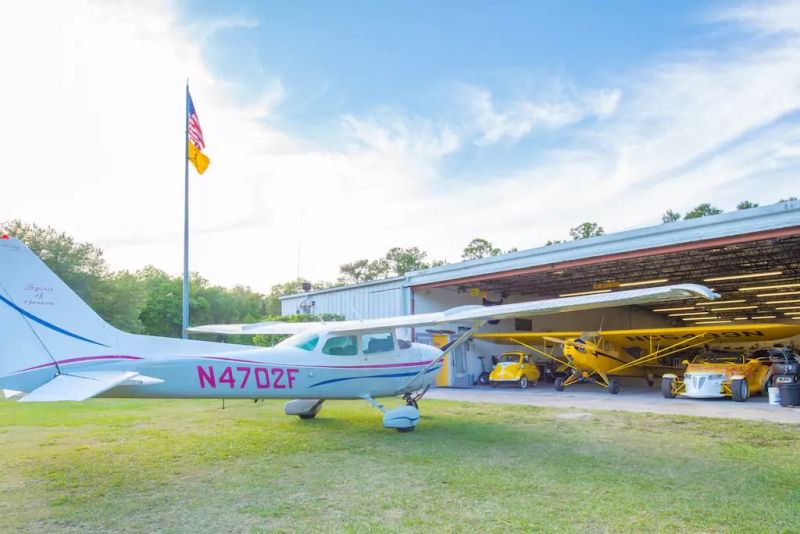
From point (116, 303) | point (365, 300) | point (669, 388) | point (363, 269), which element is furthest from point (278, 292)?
point (669, 388)

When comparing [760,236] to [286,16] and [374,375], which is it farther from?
[286,16]

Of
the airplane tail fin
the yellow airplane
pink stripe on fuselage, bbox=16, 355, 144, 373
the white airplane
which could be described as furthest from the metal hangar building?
the airplane tail fin

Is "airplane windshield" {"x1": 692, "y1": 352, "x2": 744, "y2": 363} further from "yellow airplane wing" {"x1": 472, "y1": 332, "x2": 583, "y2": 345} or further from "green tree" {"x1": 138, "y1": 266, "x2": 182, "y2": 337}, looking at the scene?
"green tree" {"x1": 138, "y1": 266, "x2": 182, "y2": 337}

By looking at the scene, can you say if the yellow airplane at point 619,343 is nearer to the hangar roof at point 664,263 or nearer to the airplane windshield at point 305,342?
the hangar roof at point 664,263

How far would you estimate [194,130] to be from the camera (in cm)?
1575

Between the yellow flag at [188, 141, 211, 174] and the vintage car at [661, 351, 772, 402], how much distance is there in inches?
612

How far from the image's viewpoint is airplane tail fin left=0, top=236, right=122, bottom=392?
597cm

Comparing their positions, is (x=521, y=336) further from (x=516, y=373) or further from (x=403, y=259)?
(x=403, y=259)

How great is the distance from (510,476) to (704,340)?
573 inches

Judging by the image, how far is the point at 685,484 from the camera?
5500 millimetres

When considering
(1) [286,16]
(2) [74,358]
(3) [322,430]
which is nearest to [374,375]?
(3) [322,430]

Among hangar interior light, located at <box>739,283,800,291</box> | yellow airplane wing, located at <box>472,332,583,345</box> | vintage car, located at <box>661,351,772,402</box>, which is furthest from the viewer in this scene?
hangar interior light, located at <box>739,283,800,291</box>

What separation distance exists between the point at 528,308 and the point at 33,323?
6.54 metres

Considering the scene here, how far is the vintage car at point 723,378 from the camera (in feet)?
44.7
